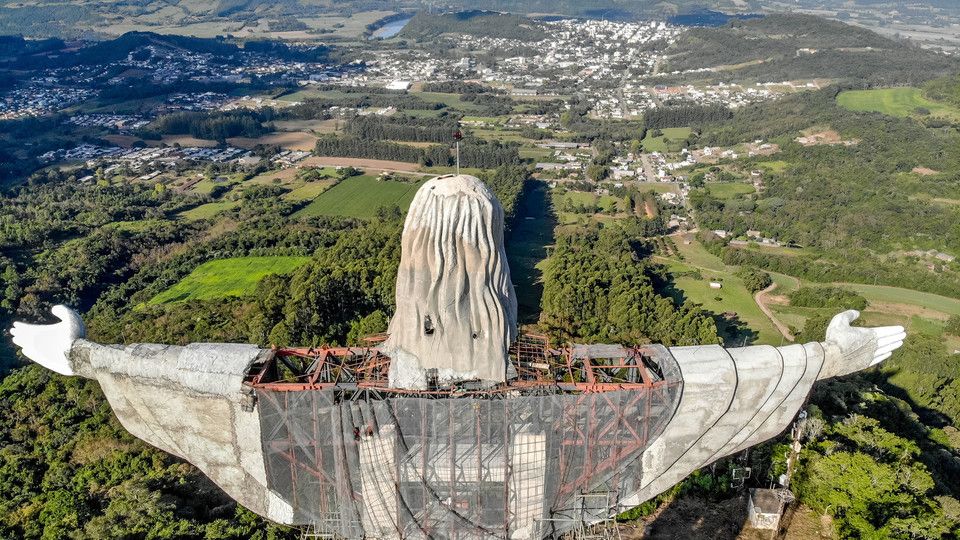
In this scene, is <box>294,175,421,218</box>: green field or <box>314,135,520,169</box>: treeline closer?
<box>294,175,421,218</box>: green field

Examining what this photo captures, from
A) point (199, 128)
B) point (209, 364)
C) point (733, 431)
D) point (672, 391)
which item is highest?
point (209, 364)

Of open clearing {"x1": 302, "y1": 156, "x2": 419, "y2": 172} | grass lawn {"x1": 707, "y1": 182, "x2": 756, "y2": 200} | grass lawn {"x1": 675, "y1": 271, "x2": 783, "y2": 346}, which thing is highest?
open clearing {"x1": 302, "y1": 156, "x2": 419, "y2": 172}

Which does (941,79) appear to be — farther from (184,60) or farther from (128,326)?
(184,60)

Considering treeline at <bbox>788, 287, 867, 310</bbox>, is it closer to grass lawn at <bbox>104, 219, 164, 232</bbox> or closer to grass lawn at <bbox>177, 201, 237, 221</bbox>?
grass lawn at <bbox>177, 201, 237, 221</bbox>

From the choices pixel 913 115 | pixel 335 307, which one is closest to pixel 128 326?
pixel 335 307

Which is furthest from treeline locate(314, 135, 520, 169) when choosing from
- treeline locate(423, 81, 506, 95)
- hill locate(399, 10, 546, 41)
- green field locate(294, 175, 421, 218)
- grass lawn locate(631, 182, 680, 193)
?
hill locate(399, 10, 546, 41)
